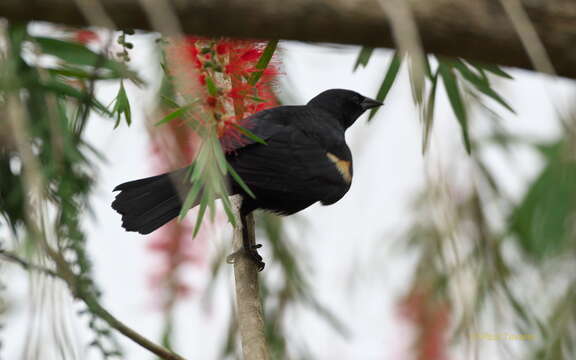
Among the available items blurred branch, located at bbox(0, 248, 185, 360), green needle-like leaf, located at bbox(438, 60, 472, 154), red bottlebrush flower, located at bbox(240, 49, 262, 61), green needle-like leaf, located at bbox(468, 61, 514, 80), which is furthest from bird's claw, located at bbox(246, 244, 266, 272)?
green needle-like leaf, located at bbox(468, 61, 514, 80)

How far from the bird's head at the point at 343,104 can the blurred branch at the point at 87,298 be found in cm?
180

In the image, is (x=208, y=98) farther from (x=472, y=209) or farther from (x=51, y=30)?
(x=472, y=209)

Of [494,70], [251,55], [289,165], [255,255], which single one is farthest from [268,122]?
[494,70]

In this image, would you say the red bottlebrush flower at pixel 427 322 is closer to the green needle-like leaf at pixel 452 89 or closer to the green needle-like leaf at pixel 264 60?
the green needle-like leaf at pixel 452 89

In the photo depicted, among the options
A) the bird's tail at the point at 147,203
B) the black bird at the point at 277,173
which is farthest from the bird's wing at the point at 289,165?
the bird's tail at the point at 147,203

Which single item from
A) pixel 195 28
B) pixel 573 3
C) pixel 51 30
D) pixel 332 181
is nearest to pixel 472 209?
pixel 573 3

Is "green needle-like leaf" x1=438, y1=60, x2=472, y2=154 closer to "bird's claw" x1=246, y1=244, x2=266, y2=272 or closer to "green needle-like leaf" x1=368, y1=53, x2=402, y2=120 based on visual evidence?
"green needle-like leaf" x1=368, y1=53, x2=402, y2=120

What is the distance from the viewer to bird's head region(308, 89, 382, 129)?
11.9ft

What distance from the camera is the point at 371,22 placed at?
46.0 inches

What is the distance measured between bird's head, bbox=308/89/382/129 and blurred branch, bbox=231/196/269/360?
3.08 ft

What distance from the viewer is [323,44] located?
1199 mm

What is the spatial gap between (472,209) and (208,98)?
85 centimetres

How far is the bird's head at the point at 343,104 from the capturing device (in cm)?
363

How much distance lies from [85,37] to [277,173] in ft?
3.20
